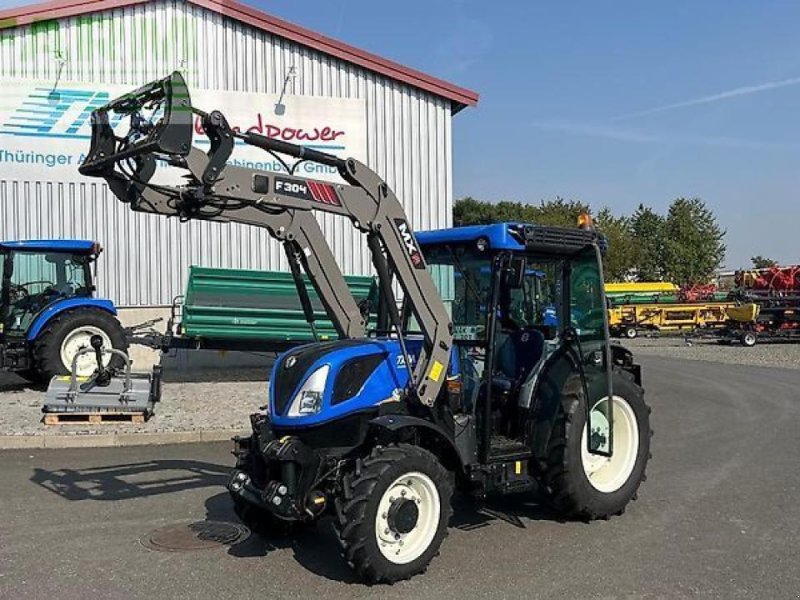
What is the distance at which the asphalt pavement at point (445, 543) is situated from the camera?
200 inches

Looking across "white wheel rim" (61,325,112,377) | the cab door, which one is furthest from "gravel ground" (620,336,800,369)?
the cab door

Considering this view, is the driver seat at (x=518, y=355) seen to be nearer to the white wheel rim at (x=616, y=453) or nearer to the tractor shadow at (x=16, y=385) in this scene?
the white wheel rim at (x=616, y=453)

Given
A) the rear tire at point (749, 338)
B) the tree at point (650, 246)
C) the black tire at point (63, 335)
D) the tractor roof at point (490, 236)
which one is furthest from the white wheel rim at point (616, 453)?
the tree at point (650, 246)

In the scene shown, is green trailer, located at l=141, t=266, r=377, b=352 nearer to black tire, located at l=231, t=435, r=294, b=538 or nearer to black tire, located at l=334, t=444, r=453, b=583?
black tire, located at l=231, t=435, r=294, b=538

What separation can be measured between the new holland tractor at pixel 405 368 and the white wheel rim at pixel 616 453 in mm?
13

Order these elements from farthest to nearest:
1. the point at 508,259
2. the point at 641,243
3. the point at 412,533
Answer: the point at 641,243 < the point at 508,259 < the point at 412,533

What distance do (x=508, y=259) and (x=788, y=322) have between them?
27598mm

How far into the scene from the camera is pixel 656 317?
34.1 metres

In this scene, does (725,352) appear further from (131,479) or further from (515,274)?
(515,274)

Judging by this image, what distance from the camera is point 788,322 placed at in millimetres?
30094

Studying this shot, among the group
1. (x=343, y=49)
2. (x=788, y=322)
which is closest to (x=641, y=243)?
(x=788, y=322)

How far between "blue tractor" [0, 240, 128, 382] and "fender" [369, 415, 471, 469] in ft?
30.8

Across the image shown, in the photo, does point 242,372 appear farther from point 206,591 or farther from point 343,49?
point 206,591

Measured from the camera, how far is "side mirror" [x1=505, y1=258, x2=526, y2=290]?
5.86 m
